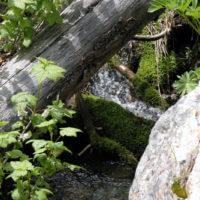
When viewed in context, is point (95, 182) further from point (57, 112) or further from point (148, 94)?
point (148, 94)

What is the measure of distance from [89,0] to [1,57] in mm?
1015

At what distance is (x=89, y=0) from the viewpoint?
2.64 metres

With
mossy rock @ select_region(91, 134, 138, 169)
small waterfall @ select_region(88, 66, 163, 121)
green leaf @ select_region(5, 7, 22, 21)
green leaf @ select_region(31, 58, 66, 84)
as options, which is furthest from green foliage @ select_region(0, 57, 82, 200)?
small waterfall @ select_region(88, 66, 163, 121)

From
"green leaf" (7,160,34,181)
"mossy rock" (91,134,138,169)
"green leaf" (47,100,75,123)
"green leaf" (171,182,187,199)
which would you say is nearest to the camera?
"green leaf" (171,182,187,199)

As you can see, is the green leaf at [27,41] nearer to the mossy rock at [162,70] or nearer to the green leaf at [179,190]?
the green leaf at [179,190]

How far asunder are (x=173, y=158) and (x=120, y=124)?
2.19m

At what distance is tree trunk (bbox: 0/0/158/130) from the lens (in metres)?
2.47

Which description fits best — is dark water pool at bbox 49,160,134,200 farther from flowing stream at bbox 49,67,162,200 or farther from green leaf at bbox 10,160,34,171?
green leaf at bbox 10,160,34,171

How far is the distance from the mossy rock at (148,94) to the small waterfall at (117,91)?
8 cm

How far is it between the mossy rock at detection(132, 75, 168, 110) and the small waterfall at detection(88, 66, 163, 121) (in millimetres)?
81

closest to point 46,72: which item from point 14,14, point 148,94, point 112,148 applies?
point 14,14

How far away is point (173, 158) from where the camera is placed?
182 cm

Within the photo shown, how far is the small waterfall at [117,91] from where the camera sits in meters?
4.51

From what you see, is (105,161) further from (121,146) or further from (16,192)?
(16,192)
